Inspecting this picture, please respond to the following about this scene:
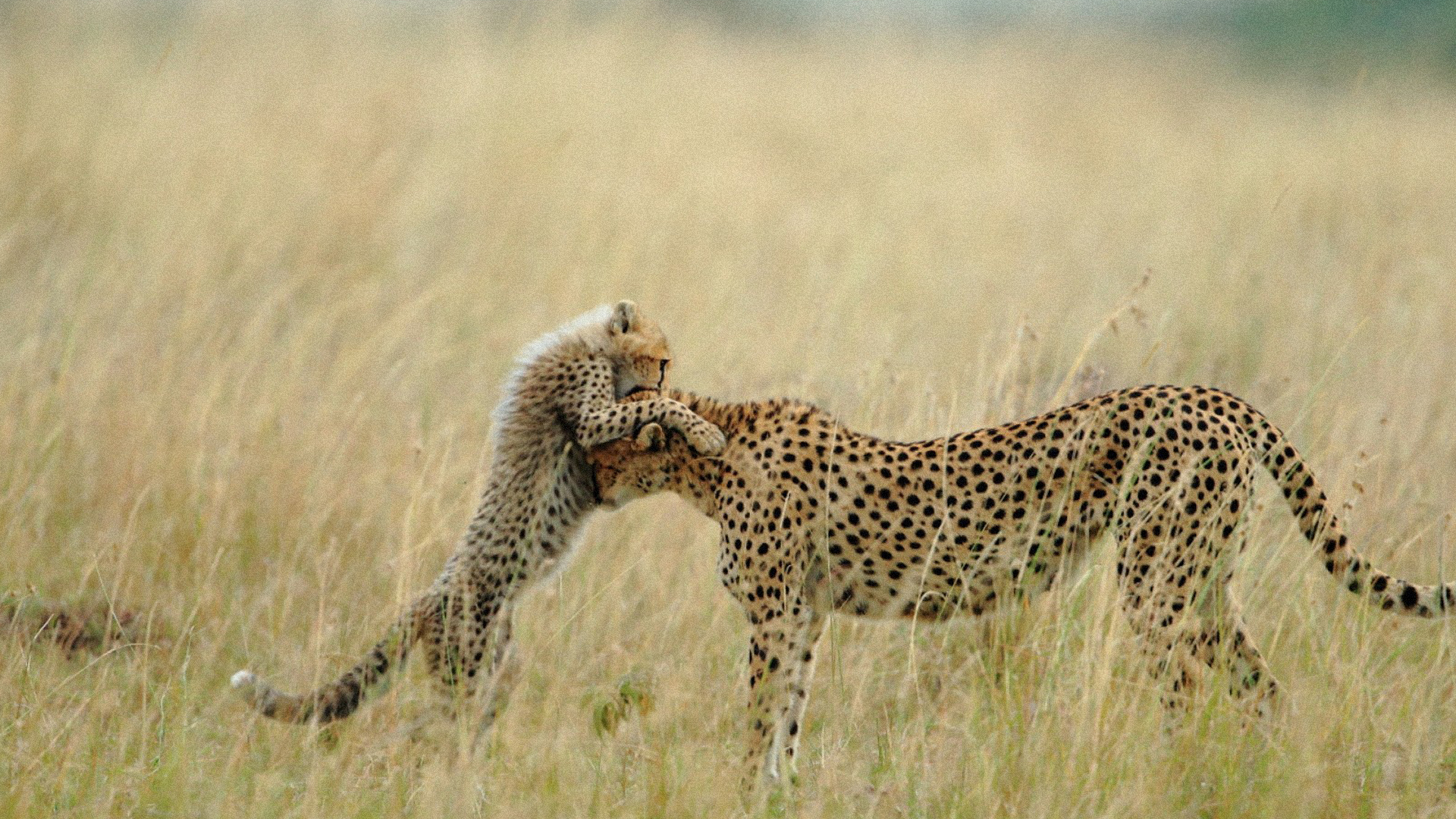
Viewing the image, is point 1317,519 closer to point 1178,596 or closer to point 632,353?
point 1178,596

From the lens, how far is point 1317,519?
3.08 meters

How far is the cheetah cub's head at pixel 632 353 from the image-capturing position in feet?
13.6

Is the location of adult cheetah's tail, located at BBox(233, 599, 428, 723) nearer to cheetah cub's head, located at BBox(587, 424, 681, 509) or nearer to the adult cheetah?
cheetah cub's head, located at BBox(587, 424, 681, 509)

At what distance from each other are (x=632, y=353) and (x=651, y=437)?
0.60 meters

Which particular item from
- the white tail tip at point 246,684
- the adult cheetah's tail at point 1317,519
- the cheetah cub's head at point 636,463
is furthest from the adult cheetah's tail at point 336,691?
the adult cheetah's tail at point 1317,519

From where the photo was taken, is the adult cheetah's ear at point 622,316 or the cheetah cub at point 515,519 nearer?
the cheetah cub at point 515,519

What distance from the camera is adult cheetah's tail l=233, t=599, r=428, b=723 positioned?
11.0 ft

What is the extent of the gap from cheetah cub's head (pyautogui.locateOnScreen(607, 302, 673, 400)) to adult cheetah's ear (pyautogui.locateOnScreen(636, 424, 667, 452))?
521 mm

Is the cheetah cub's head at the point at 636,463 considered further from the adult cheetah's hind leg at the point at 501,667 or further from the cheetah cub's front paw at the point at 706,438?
the adult cheetah's hind leg at the point at 501,667

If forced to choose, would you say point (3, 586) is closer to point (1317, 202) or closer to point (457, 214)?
point (457, 214)

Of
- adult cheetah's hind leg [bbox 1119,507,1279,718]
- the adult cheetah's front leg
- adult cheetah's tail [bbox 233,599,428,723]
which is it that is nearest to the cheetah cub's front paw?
the adult cheetah's front leg

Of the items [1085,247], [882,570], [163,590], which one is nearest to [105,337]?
[163,590]

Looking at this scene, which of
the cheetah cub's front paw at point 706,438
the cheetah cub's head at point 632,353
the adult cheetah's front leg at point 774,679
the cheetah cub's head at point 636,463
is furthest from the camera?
the cheetah cub's head at point 632,353

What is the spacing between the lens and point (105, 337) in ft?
17.9
